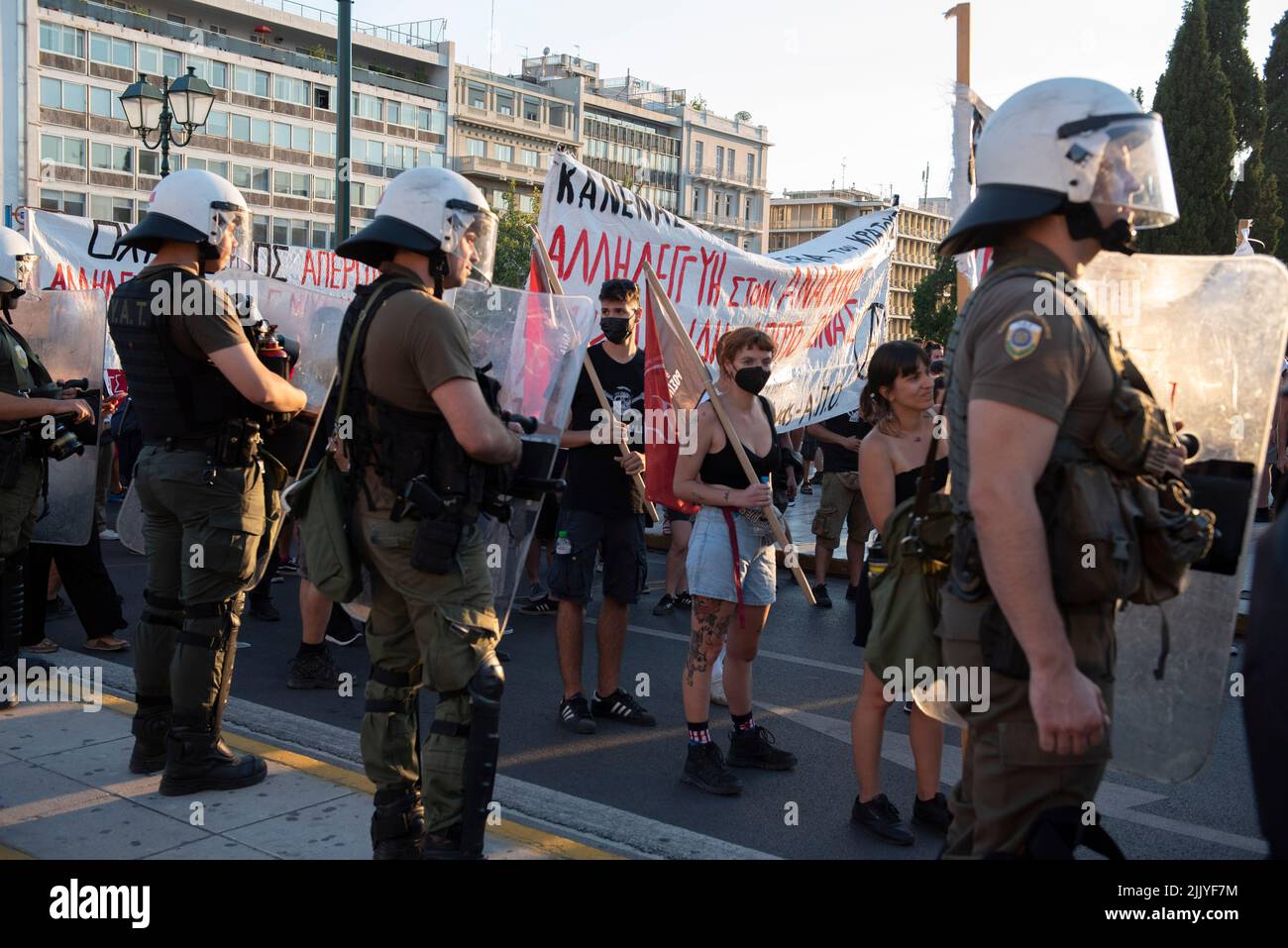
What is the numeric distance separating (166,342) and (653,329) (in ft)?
7.58

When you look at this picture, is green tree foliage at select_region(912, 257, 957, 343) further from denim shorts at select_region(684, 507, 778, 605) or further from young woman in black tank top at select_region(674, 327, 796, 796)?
denim shorts at select_region(684, 507, 778, 605)

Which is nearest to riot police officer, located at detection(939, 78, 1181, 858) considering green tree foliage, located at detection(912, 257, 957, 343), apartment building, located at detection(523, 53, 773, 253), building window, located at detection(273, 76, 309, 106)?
building window, located at detection(273, 76, 309, 106)

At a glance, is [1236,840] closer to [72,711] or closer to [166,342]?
[166,342]

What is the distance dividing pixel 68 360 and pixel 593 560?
286 cm

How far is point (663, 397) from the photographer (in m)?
5.77

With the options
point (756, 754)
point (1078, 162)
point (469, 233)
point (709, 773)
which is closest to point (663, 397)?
point (756, 754)

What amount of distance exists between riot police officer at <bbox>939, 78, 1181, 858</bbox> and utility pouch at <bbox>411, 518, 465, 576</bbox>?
4.76 ft

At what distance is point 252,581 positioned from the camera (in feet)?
14.9

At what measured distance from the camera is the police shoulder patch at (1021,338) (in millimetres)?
2252

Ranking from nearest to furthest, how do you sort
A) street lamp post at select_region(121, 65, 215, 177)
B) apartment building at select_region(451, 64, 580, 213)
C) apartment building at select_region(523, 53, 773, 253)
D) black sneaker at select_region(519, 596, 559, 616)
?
black sneaker at select_region(519, 596, 559, 616), street lamp post at select_region(121, 65, 215, 177), apartment building at select_region(451, 64, 580, 213), apartment building at select_region(523, 53, 773, 253)

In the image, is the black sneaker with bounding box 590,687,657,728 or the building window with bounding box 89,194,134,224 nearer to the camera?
the black sneaker with bounding box 590,687,657,728

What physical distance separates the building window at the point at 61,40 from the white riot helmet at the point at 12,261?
62.9m

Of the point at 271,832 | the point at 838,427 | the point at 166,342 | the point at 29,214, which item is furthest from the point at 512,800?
the point at 29,214

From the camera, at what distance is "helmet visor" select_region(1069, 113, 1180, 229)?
239cm
